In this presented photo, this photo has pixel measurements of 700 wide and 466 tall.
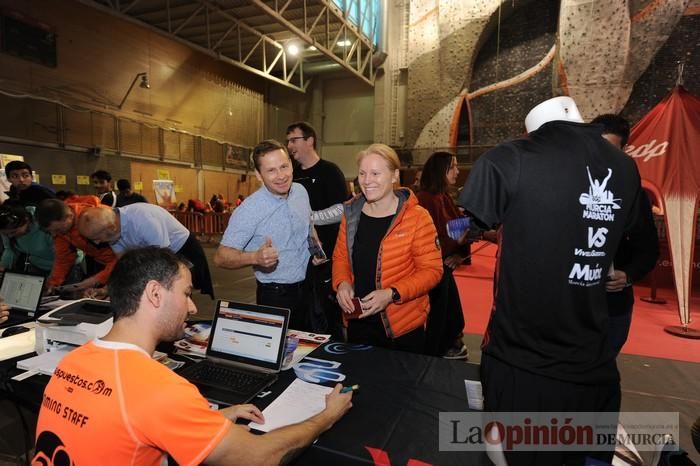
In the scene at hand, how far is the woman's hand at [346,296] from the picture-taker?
66.1 inches

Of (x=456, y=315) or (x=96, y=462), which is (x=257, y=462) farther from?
(x=456, y=315)

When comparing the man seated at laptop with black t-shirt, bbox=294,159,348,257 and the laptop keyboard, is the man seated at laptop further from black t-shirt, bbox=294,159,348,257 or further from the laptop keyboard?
black t-shirt, bbox=294,159,348,257

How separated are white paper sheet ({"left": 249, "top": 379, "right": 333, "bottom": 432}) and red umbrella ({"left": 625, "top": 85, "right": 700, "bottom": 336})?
152 inches

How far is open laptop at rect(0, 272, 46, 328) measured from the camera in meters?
2.23

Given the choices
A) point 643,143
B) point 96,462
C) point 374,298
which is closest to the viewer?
point 96,462

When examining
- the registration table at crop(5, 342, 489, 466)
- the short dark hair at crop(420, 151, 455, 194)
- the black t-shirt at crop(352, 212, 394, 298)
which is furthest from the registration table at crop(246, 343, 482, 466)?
the short dark hair at crop(420, 151, 455, 194)

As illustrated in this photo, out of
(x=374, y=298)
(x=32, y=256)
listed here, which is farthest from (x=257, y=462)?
(x=32, y=256)

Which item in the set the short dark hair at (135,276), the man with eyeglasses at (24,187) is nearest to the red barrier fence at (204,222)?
the man with eyeglasses at (24,187)

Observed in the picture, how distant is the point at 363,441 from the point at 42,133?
9960 millimetres

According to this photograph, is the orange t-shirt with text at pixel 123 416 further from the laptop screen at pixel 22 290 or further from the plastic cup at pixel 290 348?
the laptop screen at pixel 22 290

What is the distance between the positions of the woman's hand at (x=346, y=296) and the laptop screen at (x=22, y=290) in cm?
181

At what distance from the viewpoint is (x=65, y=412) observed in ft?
3.04

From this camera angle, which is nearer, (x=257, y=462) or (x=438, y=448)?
(x=257, y=462)

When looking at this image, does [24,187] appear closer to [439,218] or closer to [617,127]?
[439,218]
